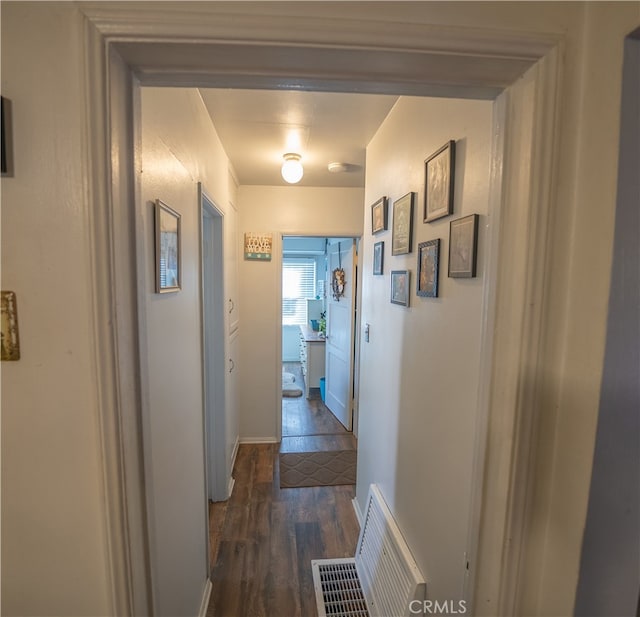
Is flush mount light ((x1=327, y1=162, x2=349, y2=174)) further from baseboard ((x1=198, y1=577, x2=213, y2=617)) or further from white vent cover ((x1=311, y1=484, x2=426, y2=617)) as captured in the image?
baseboard ((x1=198, y1=577, x2=213, y2=617))

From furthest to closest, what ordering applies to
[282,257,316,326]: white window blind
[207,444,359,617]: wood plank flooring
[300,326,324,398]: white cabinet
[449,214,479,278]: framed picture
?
[282,257,316,326]: white window blind
[300,326,324,398]: white cabinet
[207,444,359,617]: wood plank flooring
[449,214,479,278]: framed picture

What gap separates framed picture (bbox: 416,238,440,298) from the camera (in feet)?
3.70

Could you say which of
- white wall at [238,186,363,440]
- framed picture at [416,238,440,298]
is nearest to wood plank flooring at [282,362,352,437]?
white wall at [238,186,363,440]

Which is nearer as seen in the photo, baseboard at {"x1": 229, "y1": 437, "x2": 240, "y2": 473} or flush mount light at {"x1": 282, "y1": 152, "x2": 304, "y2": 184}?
flush mount light at {"x1": 282, "y1": 152, "x2": 304, "y2": 184}

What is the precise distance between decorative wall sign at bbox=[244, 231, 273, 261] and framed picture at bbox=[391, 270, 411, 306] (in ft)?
5.53

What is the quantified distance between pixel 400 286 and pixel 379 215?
0.53 meters

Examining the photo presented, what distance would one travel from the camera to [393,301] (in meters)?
1.55

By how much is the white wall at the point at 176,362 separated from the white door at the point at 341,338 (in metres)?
1.95

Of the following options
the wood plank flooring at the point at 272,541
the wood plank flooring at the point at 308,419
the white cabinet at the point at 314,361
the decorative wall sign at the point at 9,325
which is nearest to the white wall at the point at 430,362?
the wood plank flooring at the point at 272,541

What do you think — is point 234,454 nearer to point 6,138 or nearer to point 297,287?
point 6,138

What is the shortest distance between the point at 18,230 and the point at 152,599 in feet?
2.50

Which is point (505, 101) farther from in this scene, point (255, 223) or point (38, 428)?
point (255, 223)

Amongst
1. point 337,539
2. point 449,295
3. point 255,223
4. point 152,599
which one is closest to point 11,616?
point 152,599

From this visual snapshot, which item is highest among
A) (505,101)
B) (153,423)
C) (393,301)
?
(505,101)
